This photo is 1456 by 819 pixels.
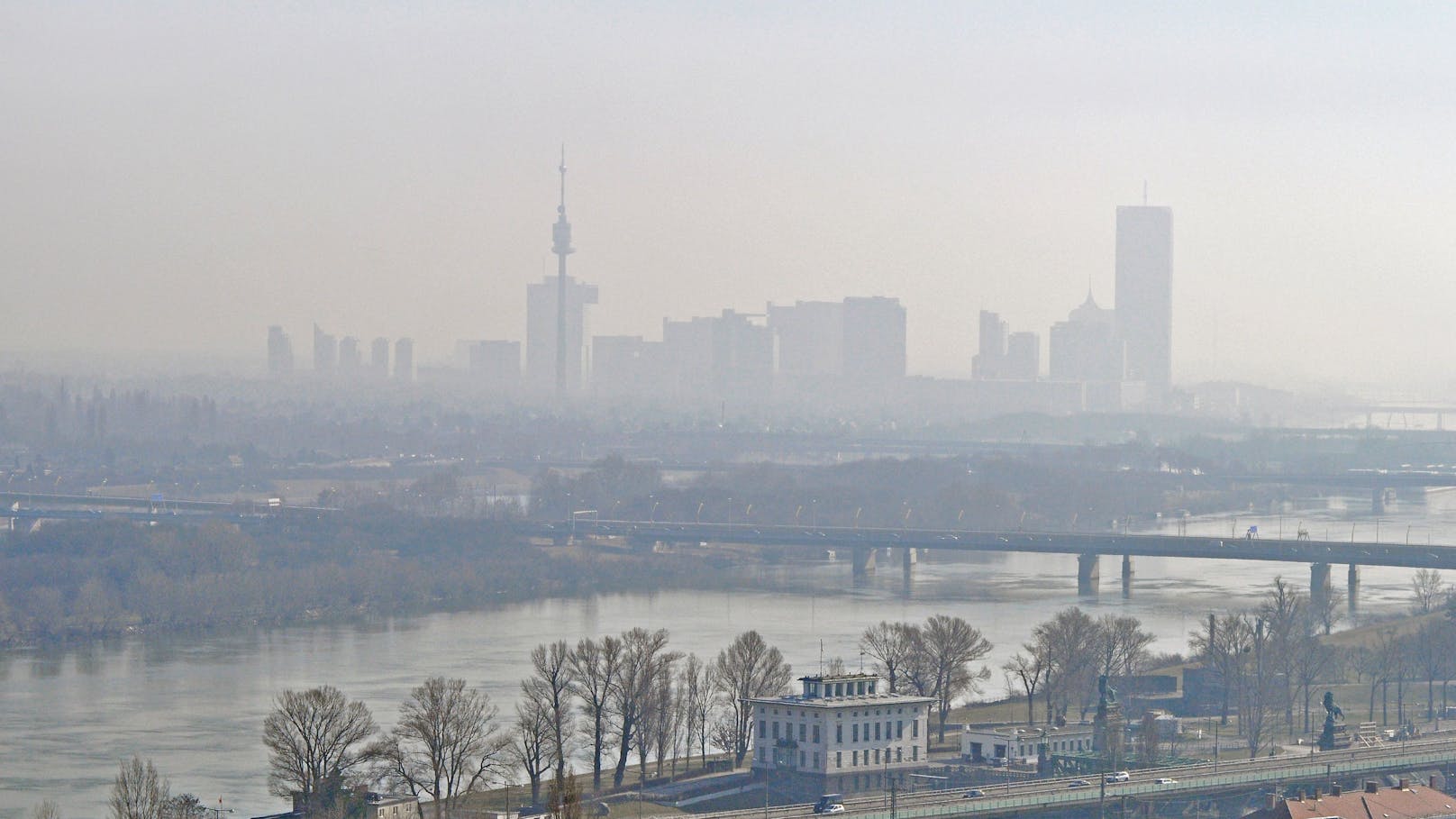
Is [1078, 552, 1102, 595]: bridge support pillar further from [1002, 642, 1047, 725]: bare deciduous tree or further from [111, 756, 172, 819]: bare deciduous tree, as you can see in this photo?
[111, 756, 172, 819]: bare deciduous tree

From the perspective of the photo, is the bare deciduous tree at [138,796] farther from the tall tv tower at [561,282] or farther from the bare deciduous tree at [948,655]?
the tall tv tower at [561,282]

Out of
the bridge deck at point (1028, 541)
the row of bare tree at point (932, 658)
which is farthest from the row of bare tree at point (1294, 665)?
the bridge deck at point (1028, 541)

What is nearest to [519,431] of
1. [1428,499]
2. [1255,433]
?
[1255,433]

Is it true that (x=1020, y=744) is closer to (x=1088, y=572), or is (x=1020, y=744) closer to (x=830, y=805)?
(x=830, y=805)

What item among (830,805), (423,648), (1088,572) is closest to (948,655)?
(830,805)

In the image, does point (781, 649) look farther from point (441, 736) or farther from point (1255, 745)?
point (441, 736)

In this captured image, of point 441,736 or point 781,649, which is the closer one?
point 441,736

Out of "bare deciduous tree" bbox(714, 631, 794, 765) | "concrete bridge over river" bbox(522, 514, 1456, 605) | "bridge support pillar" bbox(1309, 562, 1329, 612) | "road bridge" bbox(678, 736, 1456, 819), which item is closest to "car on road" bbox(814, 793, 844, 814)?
"road bridge" bbox(678, 736, 1456, 819)
